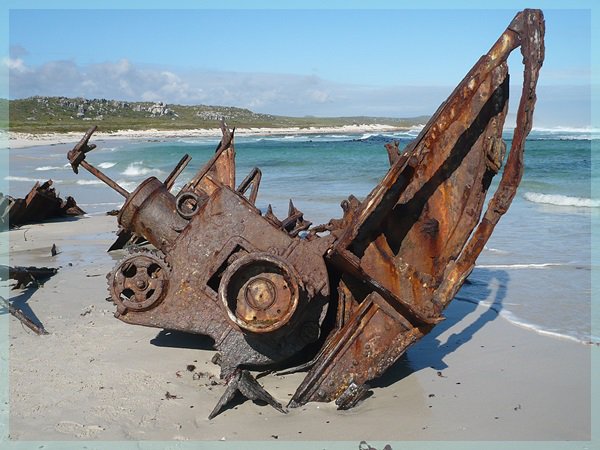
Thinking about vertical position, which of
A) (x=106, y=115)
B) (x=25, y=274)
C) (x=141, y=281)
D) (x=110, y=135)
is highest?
(x=106, y=115)

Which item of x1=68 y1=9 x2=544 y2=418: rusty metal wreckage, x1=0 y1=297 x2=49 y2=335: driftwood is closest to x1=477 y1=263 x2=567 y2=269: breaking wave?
x1=68 y1=9 x2=544 y2=418: rusty metal wreckage

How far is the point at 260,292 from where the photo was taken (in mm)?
4254

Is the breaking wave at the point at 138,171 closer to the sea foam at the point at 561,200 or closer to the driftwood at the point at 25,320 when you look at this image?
the sea foam at the point at 561,200

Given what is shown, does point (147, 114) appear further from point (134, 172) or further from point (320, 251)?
point (320, 251)

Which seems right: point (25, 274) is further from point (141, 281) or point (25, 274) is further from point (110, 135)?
point (110, 135)

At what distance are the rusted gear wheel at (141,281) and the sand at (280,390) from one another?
600 millimetres

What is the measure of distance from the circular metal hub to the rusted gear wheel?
698mm

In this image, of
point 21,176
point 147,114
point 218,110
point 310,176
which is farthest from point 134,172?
point 218,110

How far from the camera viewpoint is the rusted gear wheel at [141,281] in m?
4.70

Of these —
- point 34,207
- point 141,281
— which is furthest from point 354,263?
point 34,207

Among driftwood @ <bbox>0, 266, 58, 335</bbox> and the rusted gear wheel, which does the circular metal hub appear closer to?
the rusted gear wheel

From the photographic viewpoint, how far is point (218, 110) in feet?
433

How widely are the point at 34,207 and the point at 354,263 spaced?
1007 centimetres

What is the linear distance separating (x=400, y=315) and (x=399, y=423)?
678 mm
